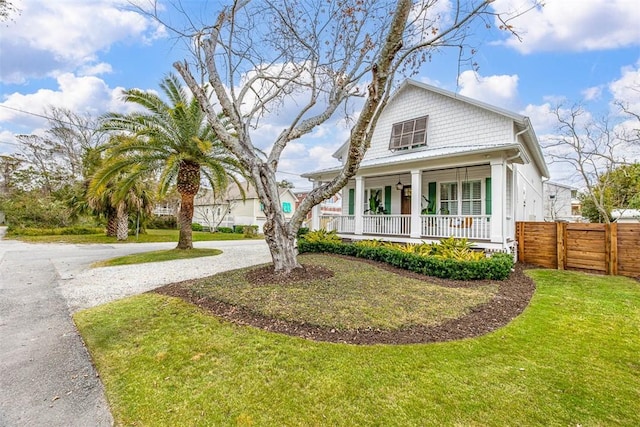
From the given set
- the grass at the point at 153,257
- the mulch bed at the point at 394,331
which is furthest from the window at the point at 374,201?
the grass at the point at 153,257

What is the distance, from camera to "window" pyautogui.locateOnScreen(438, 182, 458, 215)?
11.5 meters

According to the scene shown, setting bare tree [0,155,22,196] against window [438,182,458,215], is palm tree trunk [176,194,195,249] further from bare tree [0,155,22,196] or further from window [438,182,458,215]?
bare tree [0,155,22,196]

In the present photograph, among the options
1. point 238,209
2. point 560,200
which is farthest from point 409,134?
point 238,209

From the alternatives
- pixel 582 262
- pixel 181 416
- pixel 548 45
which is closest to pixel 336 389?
pixel 181 416

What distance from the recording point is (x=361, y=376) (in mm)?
3090

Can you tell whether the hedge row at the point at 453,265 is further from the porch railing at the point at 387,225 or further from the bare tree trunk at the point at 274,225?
the bare tree trunk at the point at 274,225

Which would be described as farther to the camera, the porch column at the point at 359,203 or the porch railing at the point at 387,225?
the porch column at the point at 359,203

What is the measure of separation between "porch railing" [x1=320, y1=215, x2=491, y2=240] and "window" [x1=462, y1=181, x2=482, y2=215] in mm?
1389

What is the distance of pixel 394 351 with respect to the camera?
367cm

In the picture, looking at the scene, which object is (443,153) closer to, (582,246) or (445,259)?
(445,259)

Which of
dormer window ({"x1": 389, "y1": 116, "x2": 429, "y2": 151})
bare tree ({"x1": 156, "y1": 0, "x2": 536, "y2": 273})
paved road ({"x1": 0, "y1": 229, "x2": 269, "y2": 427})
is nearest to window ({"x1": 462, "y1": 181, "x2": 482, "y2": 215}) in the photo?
dormer window ({"x1": 389, "y1": 116, "x2": 429, "y2": 151})

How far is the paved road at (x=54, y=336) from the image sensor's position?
102 inches

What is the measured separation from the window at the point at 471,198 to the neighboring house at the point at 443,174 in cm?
3

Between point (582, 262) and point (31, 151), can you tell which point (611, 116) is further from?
point (31, 151)
